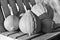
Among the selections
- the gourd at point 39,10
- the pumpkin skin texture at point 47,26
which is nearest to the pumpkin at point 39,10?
the gourd at point 39,10

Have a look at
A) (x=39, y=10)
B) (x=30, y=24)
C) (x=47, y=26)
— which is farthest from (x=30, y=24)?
(x=39, y=10)

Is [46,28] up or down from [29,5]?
down

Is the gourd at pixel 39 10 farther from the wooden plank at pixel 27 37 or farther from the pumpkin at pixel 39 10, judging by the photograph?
the wooden plank at pixel 27 37

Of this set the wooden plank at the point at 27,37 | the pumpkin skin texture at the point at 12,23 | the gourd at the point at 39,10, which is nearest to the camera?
the wooden plank at the point at 27,37

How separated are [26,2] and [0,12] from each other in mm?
362

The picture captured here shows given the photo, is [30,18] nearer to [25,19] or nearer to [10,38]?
[25,19]

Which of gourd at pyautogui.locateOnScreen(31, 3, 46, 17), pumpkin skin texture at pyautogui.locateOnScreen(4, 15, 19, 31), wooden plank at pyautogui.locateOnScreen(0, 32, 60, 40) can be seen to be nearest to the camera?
wooden plank at pyautogui.locateOnScreen(0, 32, 60, 40)

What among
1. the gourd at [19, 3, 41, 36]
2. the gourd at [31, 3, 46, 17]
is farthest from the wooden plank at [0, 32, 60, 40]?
the gourd at [31, 3, 46, 17]

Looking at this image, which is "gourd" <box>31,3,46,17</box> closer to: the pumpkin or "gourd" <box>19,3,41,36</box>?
the pumpkin

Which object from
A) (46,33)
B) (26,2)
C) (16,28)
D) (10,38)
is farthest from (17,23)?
(26,2)

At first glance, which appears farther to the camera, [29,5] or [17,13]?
[29,5]

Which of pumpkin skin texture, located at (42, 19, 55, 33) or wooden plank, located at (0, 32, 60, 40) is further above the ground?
pumpkin skin texture, located at (42, 19, 55, 33)

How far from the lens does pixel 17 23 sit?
874 mm

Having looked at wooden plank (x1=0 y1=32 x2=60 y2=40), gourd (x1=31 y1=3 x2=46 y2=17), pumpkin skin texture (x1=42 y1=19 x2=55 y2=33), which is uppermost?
gourd (x1=31 y1=3 x2=46 y2=17)
